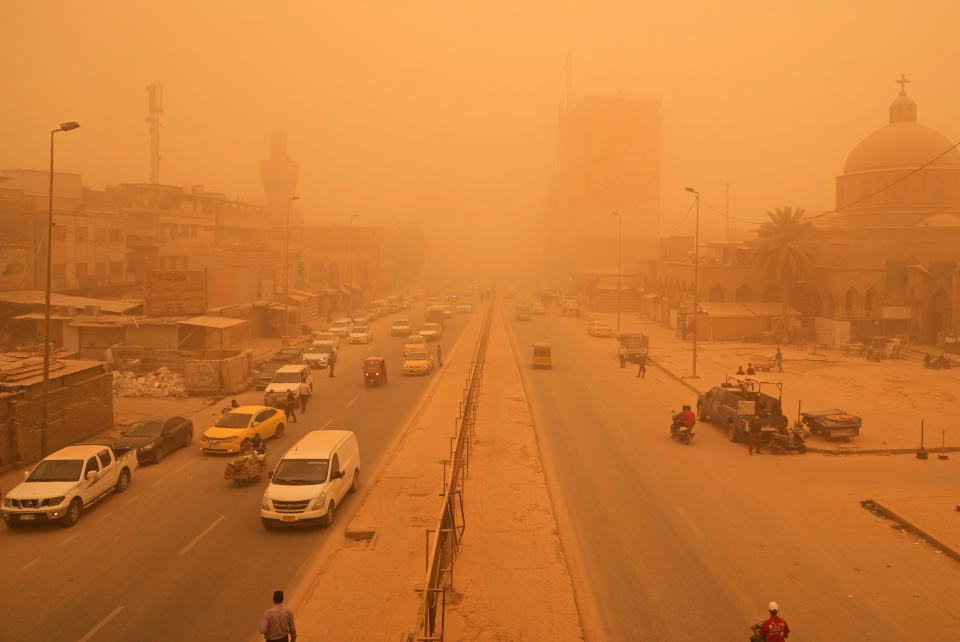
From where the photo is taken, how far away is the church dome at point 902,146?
7250cm

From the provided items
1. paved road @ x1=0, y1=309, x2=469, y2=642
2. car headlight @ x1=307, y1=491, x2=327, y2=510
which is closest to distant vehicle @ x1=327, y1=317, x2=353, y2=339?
paved road @ x1=0, y1=309, x2=469, y2=642

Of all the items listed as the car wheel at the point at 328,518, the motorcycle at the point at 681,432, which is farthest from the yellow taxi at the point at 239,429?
the motorcycle at the point at 681,432

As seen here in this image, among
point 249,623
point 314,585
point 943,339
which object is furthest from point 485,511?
point 943,339

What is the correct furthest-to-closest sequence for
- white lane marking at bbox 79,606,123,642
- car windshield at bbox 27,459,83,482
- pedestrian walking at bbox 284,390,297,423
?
1. pedestrian walking at bbox 284,390,297,423
2. car windshield at bbox 27,459,83,482
3. white lane marking at bbox 79,606,123,642

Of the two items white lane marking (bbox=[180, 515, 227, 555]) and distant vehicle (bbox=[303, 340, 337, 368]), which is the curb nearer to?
white lane marking (bbox=[180, 515, 227, 555])

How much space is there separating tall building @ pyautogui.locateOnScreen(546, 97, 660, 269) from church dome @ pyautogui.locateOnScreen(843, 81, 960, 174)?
80.5 m

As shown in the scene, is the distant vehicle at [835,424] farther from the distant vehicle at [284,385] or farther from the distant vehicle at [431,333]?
the distant vehicle at [431,333]

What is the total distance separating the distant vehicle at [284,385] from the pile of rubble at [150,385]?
4.41m

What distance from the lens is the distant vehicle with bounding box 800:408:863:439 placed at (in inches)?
1003

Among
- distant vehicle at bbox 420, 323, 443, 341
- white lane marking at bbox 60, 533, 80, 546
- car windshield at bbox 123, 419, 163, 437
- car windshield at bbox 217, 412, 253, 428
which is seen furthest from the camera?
distant vehicle at bbox 420, 323, 443, 341

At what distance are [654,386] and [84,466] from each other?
2673cm

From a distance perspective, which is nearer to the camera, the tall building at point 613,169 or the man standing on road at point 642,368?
the man standing on road at point 642,368

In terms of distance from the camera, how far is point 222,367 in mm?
34250

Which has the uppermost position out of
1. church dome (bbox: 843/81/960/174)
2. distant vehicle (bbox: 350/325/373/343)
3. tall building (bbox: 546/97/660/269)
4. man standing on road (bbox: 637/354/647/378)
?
tall building (bbox: 546/97/660/269)
